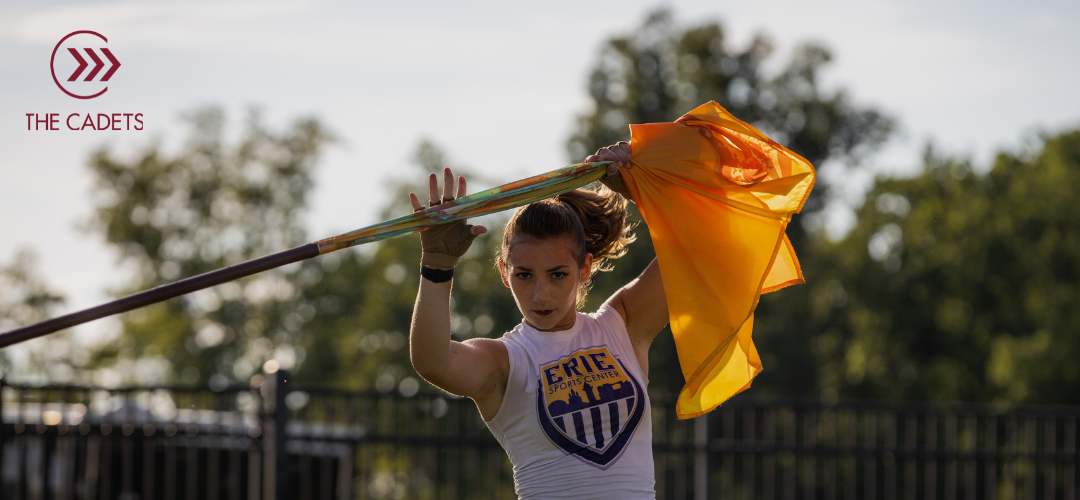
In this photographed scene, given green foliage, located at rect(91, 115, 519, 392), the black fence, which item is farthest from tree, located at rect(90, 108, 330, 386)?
the black fence

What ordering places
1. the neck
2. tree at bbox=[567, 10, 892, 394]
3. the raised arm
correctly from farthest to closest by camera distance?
tree at bbox=[567, 10, 892, 394] → the neck → the raised arm

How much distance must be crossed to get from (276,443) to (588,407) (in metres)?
4.81

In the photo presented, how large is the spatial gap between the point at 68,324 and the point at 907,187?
1087 inches

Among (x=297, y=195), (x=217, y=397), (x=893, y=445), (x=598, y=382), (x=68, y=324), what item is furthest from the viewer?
(x=297, y=195)

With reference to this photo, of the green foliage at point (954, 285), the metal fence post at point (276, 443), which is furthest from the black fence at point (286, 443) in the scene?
the green foliage at point (954, 285)

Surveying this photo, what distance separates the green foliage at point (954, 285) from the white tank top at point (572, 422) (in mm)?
21852

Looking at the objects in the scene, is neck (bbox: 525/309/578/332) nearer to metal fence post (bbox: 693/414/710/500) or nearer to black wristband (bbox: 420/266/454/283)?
black wristband (bbox: 420/266/454/283)

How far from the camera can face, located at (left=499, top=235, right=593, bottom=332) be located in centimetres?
289

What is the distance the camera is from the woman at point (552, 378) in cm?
282

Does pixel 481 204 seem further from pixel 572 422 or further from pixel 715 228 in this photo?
pixel 715 228

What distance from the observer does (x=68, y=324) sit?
2.74 metres

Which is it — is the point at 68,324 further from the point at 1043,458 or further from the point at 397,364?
the point at 397,364

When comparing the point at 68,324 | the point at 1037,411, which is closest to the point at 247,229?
the point at 1037,411

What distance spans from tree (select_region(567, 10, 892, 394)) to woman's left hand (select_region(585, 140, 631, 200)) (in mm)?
22699
